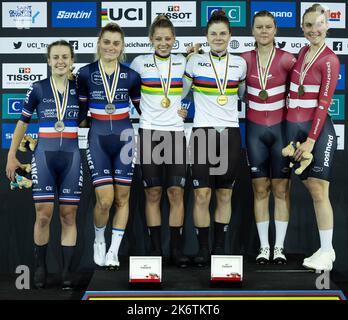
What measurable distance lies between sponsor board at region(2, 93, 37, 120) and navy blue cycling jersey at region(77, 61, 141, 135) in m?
0.82

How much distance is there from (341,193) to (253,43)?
1.38 meters

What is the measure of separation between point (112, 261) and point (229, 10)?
2.12 meters

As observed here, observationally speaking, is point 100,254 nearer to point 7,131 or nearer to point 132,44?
point 7,131

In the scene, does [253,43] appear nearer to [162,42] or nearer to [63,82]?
[162,42]

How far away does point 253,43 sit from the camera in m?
4.69

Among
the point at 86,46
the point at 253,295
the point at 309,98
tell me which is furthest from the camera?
the point at 86,46

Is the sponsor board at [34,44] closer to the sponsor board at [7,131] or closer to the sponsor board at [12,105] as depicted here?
the sponsor board at [12,105]

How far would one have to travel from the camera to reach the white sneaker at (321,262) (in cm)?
392

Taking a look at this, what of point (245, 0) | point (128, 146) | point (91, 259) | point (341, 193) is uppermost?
point (245, 0)

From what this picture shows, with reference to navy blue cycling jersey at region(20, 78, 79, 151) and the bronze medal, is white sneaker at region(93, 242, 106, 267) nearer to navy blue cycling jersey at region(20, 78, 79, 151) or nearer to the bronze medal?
navy blue cycling jersey at region(20, 78, 79, 151)

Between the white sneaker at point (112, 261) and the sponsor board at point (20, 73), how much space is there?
60.2 inches

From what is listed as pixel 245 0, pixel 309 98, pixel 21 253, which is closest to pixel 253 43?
pixel 245 0

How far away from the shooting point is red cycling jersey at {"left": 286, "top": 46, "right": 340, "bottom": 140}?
3891mm

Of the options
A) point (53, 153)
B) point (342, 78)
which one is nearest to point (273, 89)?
point (342, 78)
